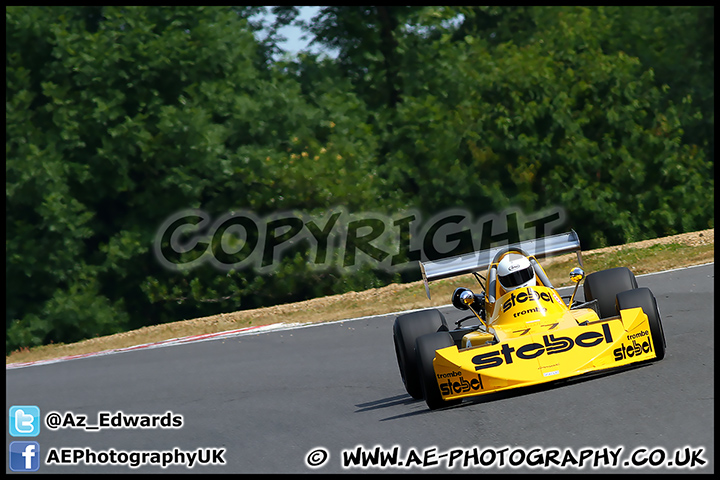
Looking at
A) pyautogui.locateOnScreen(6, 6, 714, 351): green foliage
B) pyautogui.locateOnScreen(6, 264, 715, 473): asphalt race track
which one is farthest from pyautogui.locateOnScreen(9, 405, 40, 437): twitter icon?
pyautogui.locateOnScreen(6, 6, 714, 351): green foliage

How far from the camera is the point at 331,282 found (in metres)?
27.2

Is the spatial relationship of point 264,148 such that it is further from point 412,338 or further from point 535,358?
point 535,358

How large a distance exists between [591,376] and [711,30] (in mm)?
26977

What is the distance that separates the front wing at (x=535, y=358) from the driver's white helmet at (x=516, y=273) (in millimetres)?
1135

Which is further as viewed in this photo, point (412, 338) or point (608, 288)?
point (608, 288)

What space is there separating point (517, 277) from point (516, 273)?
0.14 feet

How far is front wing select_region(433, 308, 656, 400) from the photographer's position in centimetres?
702

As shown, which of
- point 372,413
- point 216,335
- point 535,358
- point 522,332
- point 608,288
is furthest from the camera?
point 216,335

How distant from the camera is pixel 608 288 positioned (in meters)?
8.52

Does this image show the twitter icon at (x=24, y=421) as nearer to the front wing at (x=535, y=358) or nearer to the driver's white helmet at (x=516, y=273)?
the front wing at (x=535, y=358)

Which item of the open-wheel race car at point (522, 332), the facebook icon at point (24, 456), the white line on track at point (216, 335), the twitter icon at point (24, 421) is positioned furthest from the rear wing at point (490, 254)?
the white line on track at point (216, 335)

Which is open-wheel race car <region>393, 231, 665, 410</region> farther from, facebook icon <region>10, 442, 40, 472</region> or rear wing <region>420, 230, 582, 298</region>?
facebook icon <region>10, 442, 40, 472</region>

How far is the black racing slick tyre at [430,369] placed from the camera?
7363 mm

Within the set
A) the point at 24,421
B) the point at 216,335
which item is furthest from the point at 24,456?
the point at 216,335
